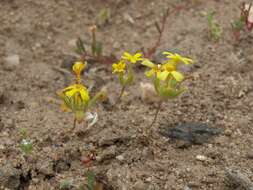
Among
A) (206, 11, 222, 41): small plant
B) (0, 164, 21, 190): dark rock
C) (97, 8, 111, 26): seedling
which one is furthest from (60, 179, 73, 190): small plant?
(97, 8, 111, 26): seedling

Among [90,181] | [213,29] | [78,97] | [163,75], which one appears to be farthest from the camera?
[213,29]

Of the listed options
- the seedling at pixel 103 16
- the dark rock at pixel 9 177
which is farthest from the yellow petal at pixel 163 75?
the seedling at pixel 103 16

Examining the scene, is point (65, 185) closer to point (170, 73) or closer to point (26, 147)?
point (26, 147)

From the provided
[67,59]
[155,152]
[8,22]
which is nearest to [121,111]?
[155,152]

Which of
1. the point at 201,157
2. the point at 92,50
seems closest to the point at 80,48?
the point at 92,50

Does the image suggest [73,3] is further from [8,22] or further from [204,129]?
[204,129]

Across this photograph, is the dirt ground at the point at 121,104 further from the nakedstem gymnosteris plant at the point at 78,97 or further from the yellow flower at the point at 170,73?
the yellow flower at the point at 170,73
